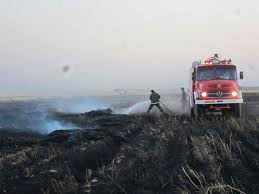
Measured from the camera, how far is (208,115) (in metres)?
24.9

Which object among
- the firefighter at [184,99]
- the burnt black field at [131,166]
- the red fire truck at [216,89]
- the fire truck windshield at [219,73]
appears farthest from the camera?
the firefighter at [184,99]

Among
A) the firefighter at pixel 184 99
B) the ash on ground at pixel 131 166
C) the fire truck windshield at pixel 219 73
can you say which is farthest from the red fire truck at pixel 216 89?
the firefighter at pixel 184 99

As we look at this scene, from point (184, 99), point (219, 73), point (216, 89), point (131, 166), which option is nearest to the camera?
point (131, 166)

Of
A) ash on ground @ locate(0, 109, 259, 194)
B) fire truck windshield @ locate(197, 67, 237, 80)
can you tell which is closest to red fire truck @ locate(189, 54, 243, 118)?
fire truck windshield @ locate(197, 67, 237, 80)

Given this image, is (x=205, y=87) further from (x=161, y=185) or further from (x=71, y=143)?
(x=161, y=185)

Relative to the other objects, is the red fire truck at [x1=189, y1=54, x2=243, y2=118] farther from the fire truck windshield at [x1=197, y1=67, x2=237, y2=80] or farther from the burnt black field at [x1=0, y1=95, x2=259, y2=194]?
the burnt black field at [x1=0, y1=95, x2=259, y2=194]

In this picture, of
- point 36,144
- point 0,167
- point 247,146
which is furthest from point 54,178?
point 36,144

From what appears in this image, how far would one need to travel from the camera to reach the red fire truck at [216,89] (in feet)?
78.7

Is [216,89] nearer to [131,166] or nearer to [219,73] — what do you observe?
[219,73]

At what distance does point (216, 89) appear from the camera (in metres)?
24.0

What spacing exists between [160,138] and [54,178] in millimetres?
6965

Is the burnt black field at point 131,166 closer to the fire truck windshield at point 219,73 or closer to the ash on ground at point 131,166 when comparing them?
the ash on ground at point 131,166

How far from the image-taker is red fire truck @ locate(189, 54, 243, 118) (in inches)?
944

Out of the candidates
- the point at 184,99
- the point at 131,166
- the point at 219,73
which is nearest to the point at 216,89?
the point at 219,73
